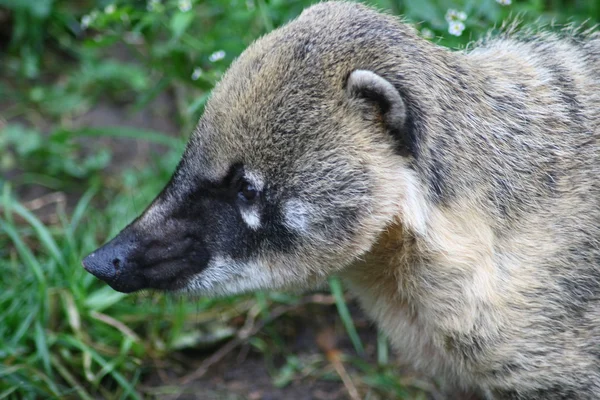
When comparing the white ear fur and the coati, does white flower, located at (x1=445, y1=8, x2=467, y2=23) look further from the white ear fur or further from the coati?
the white ear fur

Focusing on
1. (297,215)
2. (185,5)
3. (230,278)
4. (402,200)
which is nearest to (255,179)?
(297,215)

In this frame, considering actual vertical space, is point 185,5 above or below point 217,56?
above

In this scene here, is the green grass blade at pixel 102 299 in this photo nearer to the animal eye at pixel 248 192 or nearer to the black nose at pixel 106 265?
the black nose at pixel 106 265

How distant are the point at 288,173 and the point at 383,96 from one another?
0.49 metres

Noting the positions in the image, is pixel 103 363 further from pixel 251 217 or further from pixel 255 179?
pixel 255 179

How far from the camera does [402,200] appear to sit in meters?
3.14

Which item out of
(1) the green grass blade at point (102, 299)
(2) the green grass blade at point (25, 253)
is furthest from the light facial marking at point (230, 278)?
(2) the green grass blade at point (25, 253)

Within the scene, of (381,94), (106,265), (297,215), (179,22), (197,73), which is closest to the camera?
(381,94)

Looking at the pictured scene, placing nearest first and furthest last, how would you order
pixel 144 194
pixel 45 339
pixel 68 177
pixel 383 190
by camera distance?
pixel 383 190
pixel 45 339
pixel 144 194
pixel 68 177

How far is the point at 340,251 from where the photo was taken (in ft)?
10.5

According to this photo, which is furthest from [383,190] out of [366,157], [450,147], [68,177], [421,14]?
[68,177]

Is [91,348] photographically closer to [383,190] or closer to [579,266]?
[383,190]

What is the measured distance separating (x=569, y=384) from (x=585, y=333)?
226 mm

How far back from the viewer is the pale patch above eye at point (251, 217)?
323cm
